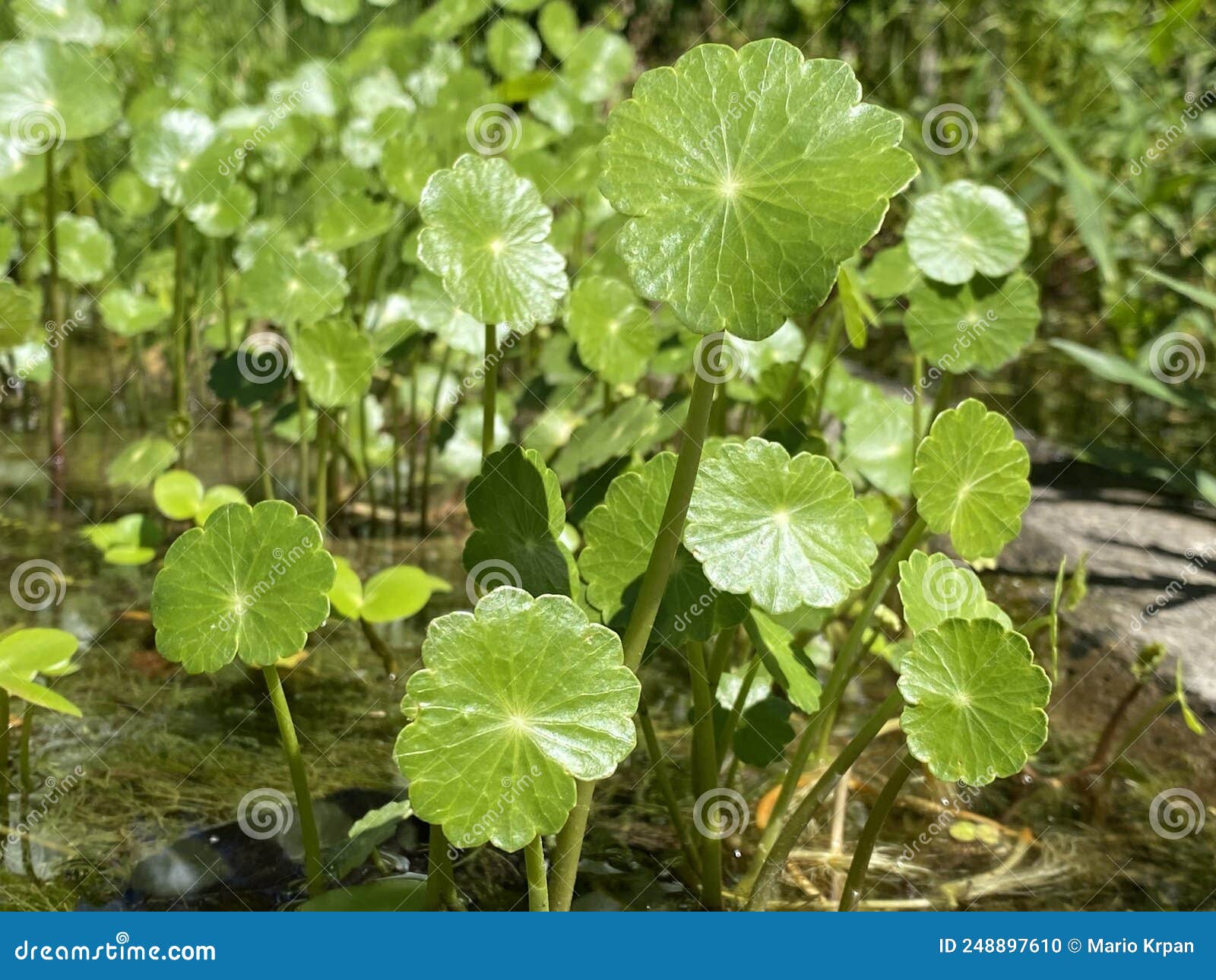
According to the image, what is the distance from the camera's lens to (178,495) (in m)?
1.81

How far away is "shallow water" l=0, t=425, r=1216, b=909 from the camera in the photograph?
1269 mm

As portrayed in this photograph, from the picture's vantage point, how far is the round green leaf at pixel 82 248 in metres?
2.27

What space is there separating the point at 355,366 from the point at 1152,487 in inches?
62.0

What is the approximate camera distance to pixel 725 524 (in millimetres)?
982

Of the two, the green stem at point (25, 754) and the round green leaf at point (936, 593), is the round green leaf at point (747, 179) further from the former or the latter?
the green stem at point (25, 754)

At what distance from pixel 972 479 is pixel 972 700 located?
220 millimetres

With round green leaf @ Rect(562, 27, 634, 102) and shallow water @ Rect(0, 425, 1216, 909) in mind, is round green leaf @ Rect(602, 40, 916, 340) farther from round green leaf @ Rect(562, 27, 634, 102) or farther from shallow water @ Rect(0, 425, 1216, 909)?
round green leaf @ Rect(562, 27, 634, 102)

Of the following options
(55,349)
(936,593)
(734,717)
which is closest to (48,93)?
(55,349)

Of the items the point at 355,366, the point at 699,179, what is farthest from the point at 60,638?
the point at 699,179

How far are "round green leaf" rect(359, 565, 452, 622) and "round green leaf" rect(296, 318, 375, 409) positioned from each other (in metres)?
0.34

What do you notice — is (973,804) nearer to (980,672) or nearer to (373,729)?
(980,672)

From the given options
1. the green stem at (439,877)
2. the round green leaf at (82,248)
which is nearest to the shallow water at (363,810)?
the green stem at (439,877)

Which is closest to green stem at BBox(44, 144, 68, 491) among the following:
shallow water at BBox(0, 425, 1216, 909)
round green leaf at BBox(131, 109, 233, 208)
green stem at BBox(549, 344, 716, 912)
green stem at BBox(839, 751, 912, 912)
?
round green leaf at BBox(131, 109, 233, 208)
